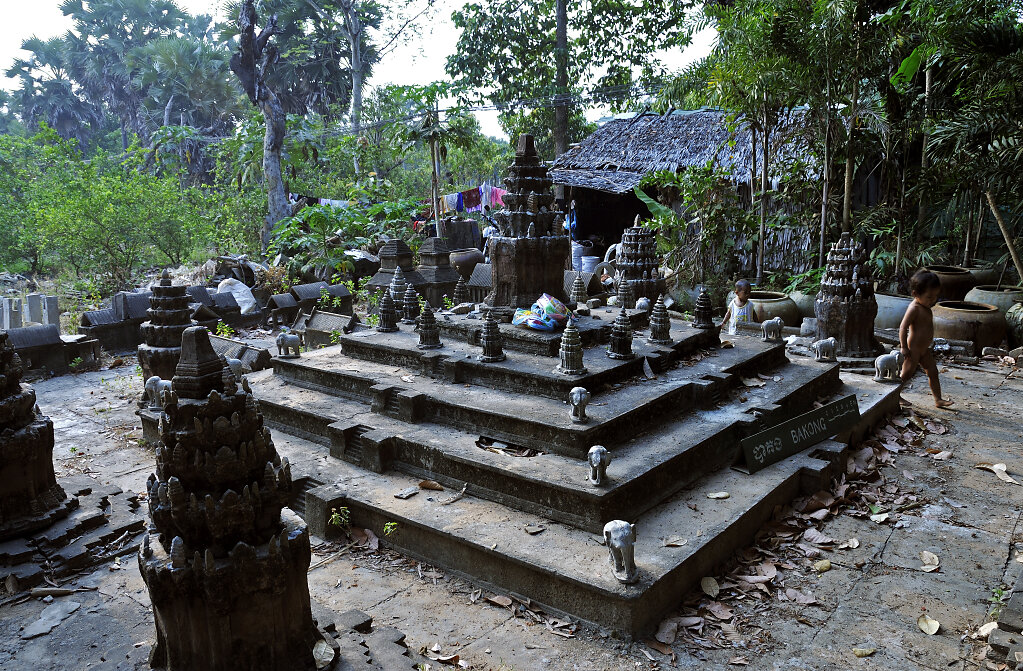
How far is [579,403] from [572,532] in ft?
4.07

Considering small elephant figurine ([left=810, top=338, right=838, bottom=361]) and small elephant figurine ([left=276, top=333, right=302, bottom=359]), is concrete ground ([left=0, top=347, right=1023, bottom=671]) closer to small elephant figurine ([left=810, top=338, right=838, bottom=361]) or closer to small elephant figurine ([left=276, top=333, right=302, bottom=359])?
small elephant figurine ([left=810, top=338, right=838, bottom=361])

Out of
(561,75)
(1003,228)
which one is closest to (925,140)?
(1003,228)

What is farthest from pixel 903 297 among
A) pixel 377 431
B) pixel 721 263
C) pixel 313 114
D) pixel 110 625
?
pixel 313 114

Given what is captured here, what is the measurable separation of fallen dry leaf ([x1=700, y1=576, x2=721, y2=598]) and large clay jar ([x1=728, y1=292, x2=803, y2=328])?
7.62 metres

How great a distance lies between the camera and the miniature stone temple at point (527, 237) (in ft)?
29.6

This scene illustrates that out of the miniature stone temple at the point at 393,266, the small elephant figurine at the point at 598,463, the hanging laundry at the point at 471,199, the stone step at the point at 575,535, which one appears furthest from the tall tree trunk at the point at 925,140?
the hanging laundry at the point at 471,199

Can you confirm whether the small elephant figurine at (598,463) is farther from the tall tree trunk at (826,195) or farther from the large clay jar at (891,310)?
the tall tree trunk at (826,195)

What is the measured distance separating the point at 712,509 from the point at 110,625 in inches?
180

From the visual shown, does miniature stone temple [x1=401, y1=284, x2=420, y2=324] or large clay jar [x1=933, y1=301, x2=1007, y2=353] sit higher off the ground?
miniature stone temple [x1=401, y1=284, x2=420, y2=324]

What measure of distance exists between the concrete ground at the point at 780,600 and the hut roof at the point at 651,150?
37.1 ft

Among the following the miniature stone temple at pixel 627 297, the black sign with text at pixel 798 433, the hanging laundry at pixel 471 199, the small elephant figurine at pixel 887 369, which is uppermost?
the hanging laundry at pixel 471 199

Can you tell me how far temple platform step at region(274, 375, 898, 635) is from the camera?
189 inches

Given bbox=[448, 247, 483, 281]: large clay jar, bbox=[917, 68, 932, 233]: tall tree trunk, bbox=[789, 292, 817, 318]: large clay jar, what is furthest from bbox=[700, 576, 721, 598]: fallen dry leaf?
bbox=[448, 247, 483, 281]: large clay jar

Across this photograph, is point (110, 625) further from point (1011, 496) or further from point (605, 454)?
point (1011, 496)
